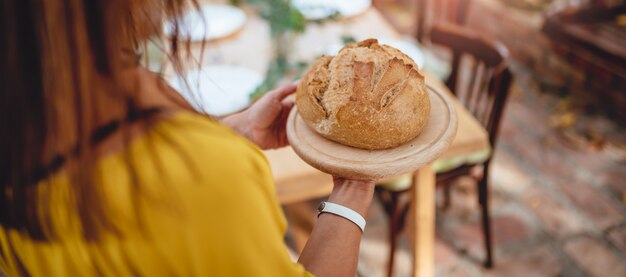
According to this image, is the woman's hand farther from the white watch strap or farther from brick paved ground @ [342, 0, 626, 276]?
brick paved ground @ [342, 0, 626, 276]

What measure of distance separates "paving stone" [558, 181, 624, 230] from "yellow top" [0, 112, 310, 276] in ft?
9.15

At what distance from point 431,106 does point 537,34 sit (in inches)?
138

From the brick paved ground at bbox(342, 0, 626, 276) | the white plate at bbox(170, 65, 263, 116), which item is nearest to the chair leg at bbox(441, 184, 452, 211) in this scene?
the brick paved ground at bbox(342, 0, 626, 276)

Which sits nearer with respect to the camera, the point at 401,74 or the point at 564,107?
the point at 401,74

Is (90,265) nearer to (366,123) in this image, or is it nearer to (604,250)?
(366,123)

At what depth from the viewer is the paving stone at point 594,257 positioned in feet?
8.46

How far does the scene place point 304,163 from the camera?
171 cm

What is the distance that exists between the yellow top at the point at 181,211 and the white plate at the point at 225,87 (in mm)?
1145

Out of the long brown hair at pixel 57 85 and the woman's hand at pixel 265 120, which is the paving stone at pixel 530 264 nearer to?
the woman's hand at pixel 265 120

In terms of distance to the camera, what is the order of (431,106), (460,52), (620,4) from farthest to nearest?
(620,4) < (460,52) < (431,106)

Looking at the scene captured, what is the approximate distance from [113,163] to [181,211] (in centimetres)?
12

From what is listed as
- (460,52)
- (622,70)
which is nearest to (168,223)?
(460,52)

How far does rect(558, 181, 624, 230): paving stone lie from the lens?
2873mm

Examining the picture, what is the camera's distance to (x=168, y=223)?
0.72 meters
